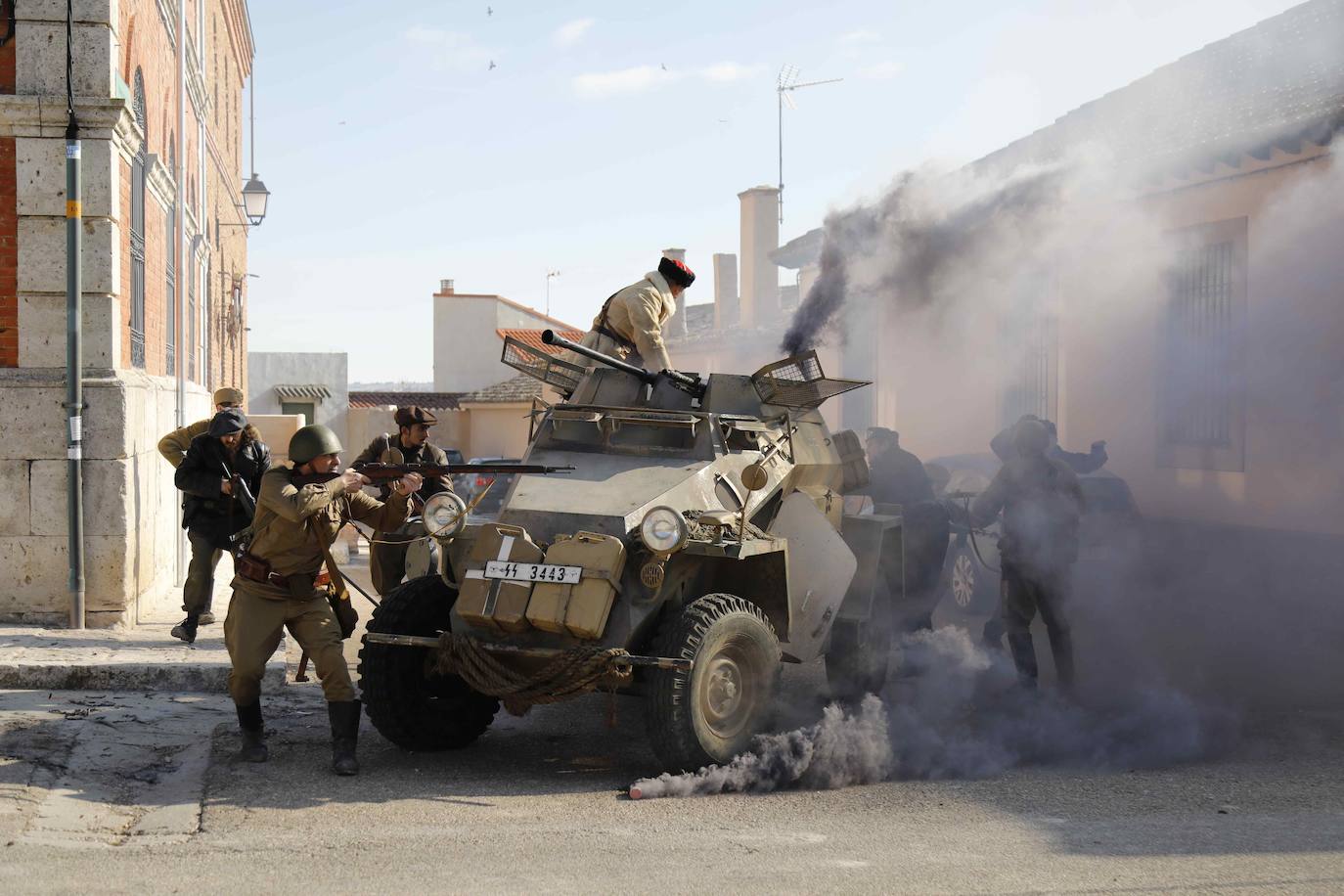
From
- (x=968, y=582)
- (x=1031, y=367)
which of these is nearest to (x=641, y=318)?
(x=968, y=582)

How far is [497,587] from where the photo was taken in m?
6.75

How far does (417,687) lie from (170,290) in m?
8.07

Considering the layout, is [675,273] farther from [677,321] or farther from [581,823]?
[677,321]

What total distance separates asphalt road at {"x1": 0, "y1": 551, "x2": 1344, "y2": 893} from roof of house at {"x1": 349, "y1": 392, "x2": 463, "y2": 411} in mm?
39358

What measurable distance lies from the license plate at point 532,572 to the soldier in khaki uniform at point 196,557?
3287 millimetres

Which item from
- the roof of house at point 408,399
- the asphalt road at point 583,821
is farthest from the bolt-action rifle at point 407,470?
the roof of house at point 408,399

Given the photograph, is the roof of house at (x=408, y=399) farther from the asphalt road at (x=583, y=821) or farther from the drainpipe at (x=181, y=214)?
the asphalt road at (x=583, y=821)

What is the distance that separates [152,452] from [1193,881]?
8204 millimetres

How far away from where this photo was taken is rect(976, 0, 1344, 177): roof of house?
1281 cm

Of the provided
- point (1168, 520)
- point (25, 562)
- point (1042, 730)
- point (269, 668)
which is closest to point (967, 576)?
point (1168, 520)

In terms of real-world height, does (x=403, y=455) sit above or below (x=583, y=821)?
above

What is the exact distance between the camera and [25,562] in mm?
9516

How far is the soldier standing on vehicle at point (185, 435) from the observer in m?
9.41

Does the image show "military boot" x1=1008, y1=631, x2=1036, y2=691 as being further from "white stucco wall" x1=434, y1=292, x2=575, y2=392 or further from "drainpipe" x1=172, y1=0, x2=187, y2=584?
"white stucco wall" x1=434, y1=292, x2=575, y2=392
